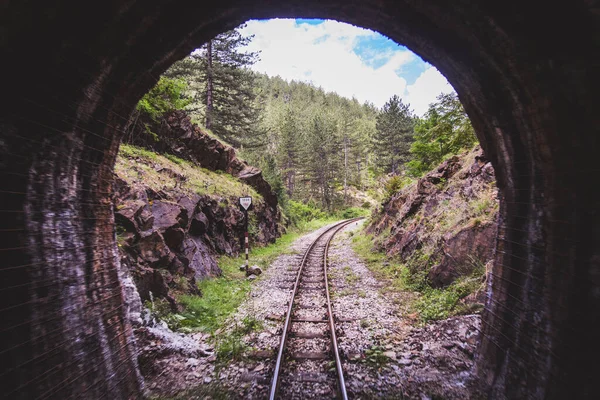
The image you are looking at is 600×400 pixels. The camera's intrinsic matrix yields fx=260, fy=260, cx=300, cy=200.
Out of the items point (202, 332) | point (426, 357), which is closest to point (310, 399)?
point (426, 357)

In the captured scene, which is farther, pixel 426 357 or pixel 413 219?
pixel 413 219

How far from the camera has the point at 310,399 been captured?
3.37 m

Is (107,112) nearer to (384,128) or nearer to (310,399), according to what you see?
(310,399)

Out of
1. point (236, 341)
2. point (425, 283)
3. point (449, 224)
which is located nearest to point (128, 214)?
point (236, 341)

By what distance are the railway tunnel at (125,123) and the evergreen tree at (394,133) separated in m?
33.8

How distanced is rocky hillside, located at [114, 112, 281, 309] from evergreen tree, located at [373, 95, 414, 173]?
24968 millimetres

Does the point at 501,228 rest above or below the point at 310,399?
above

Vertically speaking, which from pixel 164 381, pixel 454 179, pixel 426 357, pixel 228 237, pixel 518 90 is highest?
pixel 518 90

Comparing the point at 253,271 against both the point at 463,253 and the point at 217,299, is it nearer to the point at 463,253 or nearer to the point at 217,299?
the point at 217,299

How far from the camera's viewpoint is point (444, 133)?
11383mm

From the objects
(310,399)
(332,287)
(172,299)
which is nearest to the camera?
(310,399)

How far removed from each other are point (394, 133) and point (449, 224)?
1195 inches

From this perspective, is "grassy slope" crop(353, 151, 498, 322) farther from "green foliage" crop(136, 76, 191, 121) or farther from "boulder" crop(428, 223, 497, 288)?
"green foliage" crop(136, 76, 191, 121)

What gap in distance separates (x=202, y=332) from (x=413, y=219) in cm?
821
